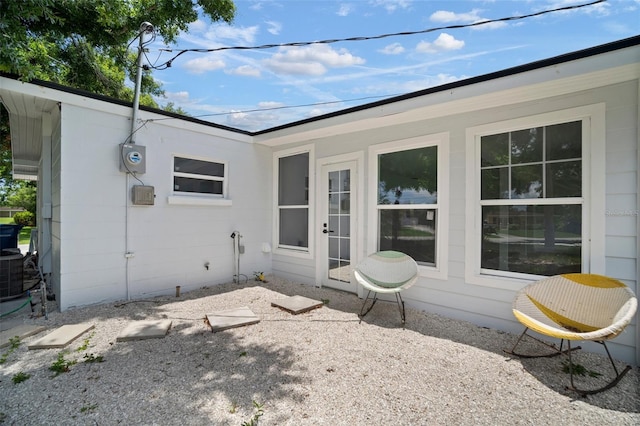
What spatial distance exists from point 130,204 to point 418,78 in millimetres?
5327

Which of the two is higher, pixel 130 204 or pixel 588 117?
pixel 588 117

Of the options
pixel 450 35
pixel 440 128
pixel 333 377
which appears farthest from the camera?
pixel 450 35

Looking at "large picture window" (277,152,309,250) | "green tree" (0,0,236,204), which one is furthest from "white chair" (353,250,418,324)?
"green tree" (0,0,236,204)

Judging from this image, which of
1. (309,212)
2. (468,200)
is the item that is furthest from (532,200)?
(309,212)

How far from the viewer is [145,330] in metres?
3.25

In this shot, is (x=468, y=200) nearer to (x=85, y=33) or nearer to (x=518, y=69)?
(x=518, y=69)

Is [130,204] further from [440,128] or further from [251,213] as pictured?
[440,128]

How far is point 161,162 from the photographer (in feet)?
15.6

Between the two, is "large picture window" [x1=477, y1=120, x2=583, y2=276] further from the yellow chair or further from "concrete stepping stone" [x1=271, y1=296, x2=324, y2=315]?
"concrete stepping stone" [x1=271, y1=296, x2=324, y2=315]

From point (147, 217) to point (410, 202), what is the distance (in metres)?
4.02

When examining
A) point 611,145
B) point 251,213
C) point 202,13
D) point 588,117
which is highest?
point 202,13

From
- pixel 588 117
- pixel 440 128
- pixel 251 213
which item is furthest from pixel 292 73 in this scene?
pixel 588 117

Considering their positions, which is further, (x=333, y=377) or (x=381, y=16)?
(x=381, y=16)

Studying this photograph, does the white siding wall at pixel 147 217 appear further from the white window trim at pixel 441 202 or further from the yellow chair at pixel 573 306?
the yellow chair at pixel 573 306
